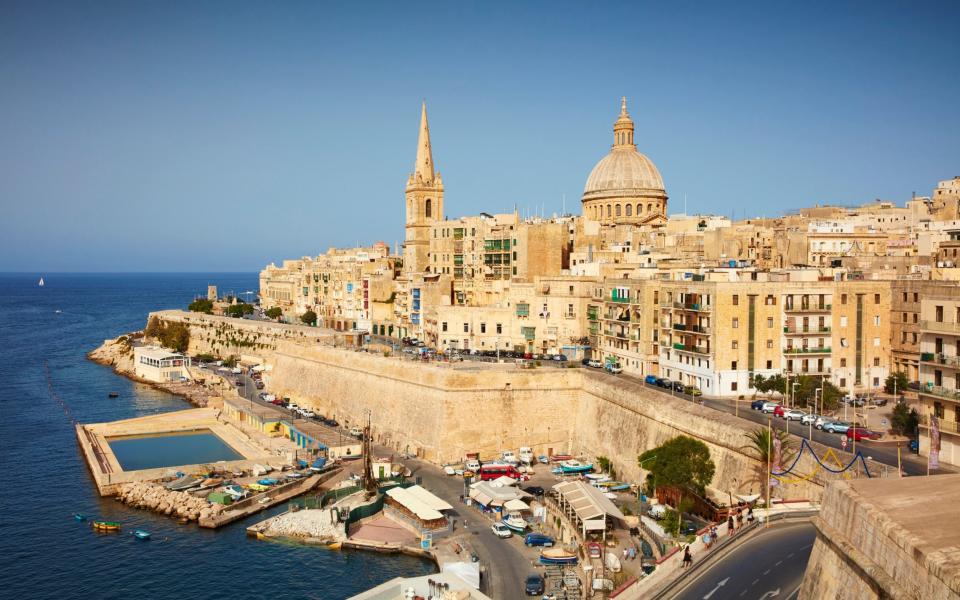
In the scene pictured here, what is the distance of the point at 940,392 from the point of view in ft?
70.6

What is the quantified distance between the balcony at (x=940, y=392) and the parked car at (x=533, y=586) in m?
11.8

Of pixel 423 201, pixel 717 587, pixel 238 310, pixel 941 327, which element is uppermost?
pixel 423 201

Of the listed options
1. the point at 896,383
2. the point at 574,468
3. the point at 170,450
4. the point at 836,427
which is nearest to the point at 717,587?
the point at 836,427

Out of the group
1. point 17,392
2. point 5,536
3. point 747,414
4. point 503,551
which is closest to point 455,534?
point 503,551

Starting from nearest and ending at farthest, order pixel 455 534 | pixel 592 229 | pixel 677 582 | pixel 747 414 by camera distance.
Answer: pixel 677 582, pixel 455 534, pixel 747 414, pixel 592 229

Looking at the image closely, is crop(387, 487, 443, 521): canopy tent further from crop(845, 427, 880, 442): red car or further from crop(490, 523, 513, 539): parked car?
crop(845, 427, 880, 442): red car

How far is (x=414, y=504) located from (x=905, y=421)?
15.9m

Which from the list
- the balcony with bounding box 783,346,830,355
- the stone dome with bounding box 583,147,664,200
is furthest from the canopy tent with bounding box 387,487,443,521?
the stone dome with bounding box 583,147,664,200

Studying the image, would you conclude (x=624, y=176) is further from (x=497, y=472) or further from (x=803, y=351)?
(x=497, y=472)

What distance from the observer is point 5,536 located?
85.7 ft

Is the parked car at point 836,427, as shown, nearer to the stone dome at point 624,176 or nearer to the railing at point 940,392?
the railing at point 940,392

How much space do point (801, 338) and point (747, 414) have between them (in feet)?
19.7

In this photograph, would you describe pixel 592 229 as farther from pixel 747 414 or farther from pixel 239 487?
pixel 239 487

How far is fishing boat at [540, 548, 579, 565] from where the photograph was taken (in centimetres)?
2172
